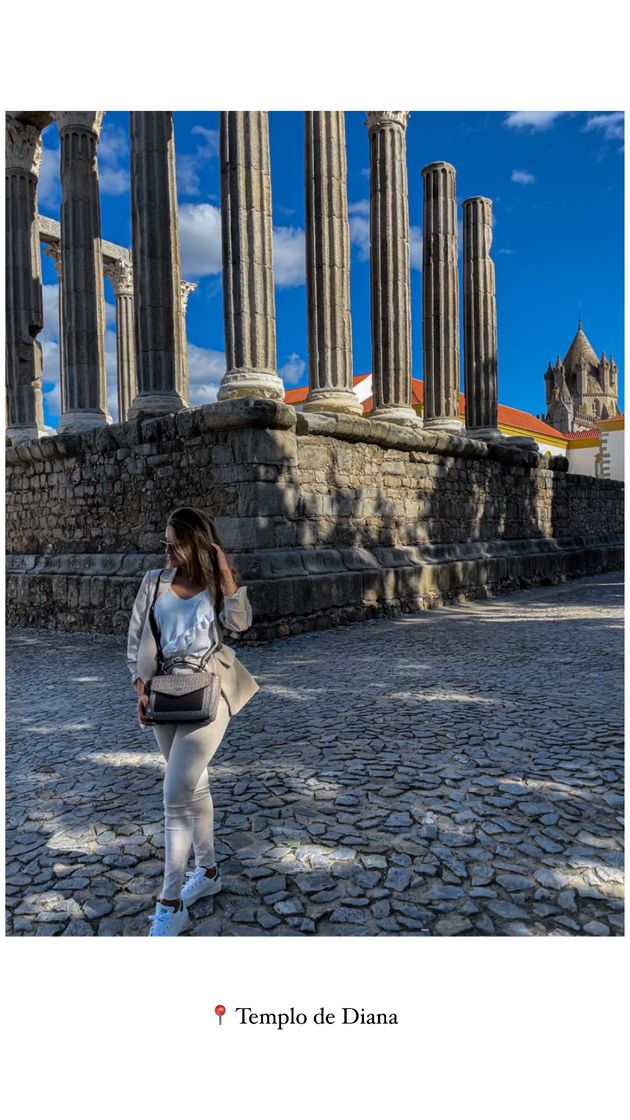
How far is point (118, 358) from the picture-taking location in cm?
1817

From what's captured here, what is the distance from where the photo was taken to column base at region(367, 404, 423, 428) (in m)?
11.2

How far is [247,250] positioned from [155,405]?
82.5 inches

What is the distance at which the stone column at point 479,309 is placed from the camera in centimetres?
1433

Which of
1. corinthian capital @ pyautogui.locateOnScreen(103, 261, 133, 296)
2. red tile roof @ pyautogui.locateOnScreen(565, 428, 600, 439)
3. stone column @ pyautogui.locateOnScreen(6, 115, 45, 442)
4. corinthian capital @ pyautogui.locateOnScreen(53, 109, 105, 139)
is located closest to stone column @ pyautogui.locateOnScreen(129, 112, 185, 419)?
corinthian capital @ pyautogui.locateOnScreen(53, 109, 105, 139)

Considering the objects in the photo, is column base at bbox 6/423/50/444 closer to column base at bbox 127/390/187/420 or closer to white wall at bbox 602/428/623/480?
column base at bbox 127/390/187/420

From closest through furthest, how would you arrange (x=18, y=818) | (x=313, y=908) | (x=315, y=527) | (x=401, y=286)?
(x=313, y=908) → (x=18, y=818) → (x=315, y=527) → (x=401, y=286)

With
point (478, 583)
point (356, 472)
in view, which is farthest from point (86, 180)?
point (478, 583)

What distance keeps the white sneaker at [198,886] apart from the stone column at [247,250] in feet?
21.8

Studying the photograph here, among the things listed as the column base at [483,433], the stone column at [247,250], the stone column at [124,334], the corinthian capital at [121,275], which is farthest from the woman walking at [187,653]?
the corinthian capital at [121,275]

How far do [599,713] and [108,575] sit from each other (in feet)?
19.2

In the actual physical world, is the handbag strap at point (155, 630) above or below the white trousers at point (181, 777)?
above

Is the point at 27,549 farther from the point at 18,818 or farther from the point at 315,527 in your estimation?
the point at 18,818

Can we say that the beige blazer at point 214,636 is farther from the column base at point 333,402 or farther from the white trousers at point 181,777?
the column base at point 333,402

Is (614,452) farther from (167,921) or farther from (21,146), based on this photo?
(167,921)
